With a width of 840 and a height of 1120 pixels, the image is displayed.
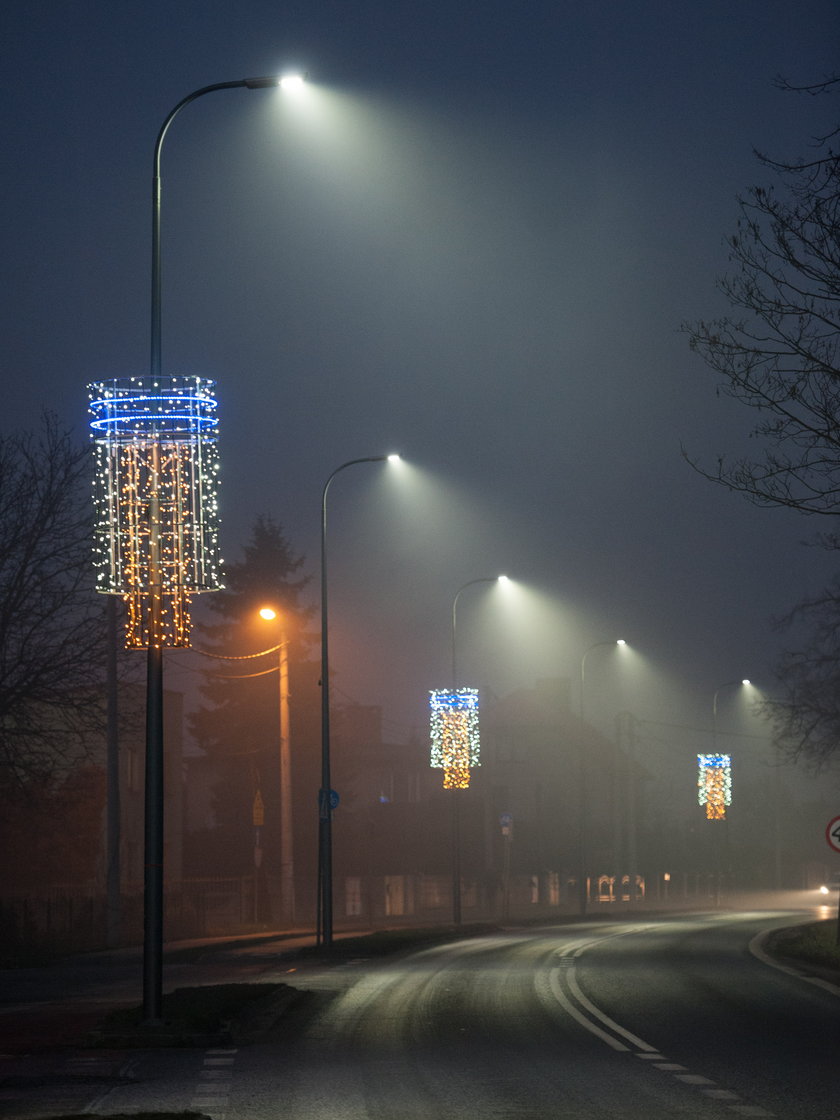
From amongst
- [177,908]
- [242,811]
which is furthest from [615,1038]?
[242,811]

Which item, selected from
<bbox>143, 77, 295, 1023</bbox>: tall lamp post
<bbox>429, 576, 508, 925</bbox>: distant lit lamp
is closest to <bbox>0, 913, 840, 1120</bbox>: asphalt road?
<bbox>143, 77, 295, 1023</bbox>: tall lamp post

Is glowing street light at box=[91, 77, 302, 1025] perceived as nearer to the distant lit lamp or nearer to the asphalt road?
the asphalt road

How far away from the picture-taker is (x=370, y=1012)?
19.7m

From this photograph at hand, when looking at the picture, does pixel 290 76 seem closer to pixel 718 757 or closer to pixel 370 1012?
pixel 370 1012

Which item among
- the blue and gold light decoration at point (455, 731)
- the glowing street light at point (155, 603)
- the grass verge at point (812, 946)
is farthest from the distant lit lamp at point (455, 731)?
the glowing street light at point (155, 603)

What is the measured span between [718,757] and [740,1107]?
55479mm

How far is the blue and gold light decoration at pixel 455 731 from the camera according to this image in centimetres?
4578

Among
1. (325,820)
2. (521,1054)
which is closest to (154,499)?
(521,1054)

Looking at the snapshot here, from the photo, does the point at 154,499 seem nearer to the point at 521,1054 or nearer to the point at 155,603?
the point at 155,603

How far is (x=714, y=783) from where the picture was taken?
214 feet

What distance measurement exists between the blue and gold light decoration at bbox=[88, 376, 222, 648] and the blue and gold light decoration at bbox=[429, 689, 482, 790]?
2932 centimetres

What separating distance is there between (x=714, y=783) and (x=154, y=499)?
169 feet

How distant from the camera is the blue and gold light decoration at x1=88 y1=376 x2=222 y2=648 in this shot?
55.3ft

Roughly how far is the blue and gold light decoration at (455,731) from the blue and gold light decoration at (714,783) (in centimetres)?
2133
